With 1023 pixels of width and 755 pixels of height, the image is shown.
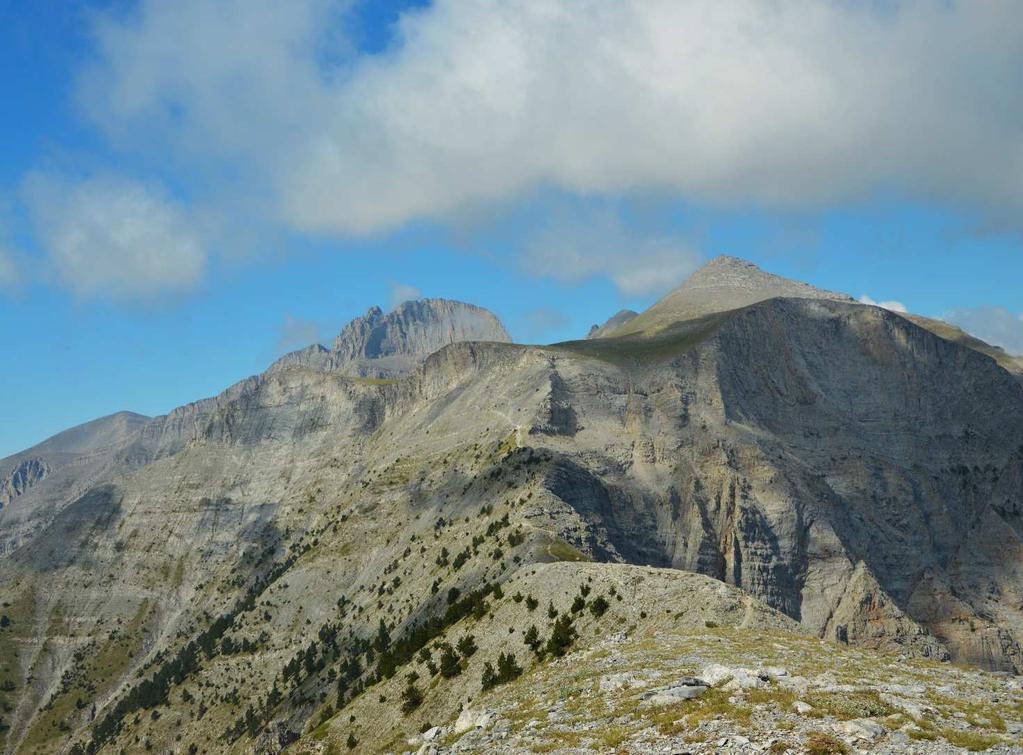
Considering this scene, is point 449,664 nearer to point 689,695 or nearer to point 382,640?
point 689,695

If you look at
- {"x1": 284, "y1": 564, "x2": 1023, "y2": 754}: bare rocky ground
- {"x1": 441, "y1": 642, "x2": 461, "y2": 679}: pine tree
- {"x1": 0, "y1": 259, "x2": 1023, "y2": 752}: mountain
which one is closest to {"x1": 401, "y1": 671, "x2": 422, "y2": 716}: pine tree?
{"x1": 0, "y1": 259, "x2": 1023, "y2": 752}: mountain

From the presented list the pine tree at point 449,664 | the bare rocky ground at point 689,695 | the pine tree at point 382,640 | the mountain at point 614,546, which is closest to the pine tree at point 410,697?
the mountain at point 614,546

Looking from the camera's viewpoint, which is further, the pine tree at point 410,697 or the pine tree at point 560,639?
the pine tree at point 410,697

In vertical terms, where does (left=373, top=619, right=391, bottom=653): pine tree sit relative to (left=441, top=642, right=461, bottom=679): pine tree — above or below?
below

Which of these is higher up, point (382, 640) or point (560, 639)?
point (560, 639)

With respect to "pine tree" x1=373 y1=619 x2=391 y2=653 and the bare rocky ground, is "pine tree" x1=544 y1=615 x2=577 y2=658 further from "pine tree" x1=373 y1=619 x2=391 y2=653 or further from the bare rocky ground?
"pine tree" x1=373 y1=619 x2=391 y2=653

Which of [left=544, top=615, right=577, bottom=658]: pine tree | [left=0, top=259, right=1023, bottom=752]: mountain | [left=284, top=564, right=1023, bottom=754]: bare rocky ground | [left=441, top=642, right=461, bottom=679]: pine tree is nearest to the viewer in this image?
[left=284, top=564, right=1023, bottom=754]: bare rocky ground

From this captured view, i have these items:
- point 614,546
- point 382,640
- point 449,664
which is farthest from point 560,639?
point 614,546

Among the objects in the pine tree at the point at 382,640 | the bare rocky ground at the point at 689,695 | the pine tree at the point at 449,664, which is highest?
the bare rocky ground at the point at 689,695

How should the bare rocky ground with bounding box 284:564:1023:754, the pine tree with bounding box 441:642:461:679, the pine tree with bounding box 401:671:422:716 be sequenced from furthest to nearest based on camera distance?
1. the pine tree with bounding box 441:642:461:679
2. the pine tree with bounding box 401:671:422:716
3. the bare rocky ground with bounding box 284:564:1023:754

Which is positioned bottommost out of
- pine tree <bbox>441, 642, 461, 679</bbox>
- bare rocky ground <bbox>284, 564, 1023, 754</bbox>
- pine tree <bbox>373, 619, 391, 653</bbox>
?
pine tree <bbox>373, 619, 391, 653</bbox>

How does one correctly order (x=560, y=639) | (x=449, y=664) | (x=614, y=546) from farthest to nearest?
(x=614, y=546), (x=449, y=664), (x=560, y=639)

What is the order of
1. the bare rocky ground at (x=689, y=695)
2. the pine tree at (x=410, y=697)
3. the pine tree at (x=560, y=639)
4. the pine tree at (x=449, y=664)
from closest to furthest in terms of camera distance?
the bare rocky ground at (x=689, y=695)
the pine tree at (x=560, y=639)
the pine tree at (x=410, y=697)
the pine tree at (x=449, y=664)

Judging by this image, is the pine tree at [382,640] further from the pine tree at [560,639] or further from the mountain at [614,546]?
the pine tree at [560,639]
